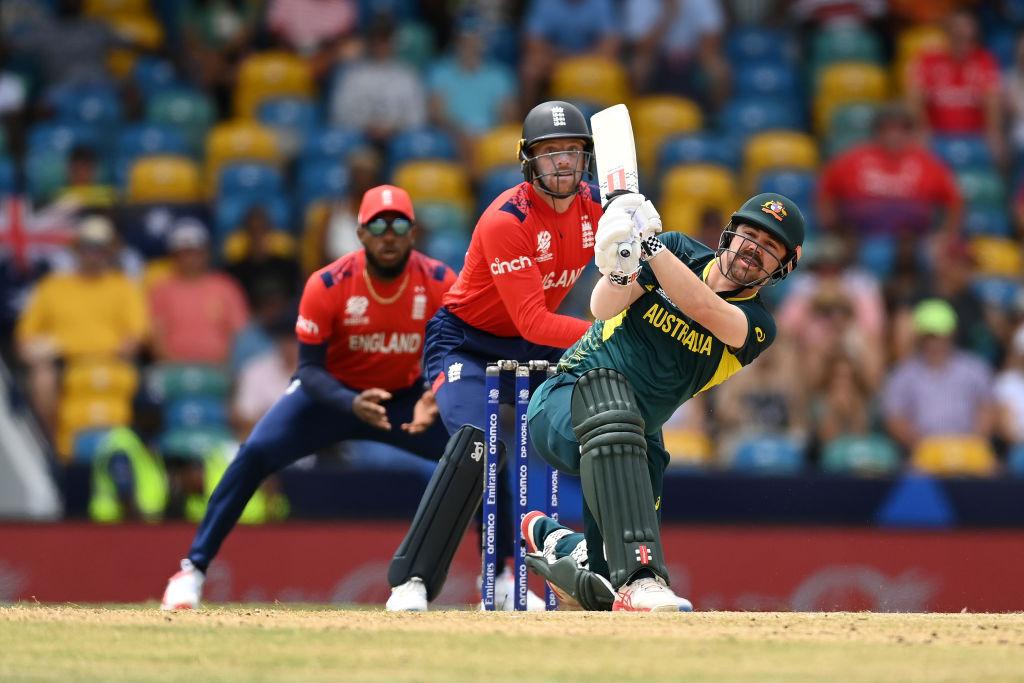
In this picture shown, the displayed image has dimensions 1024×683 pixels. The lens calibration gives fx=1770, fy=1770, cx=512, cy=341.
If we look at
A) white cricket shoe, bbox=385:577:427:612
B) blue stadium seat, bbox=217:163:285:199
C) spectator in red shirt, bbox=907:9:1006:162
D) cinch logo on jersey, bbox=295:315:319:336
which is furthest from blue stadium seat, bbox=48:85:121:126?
white cricket shoe, bbox=385:577:427:612

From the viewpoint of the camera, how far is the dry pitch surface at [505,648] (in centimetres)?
561

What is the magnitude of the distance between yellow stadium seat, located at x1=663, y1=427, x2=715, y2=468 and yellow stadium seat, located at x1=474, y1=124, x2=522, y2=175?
3244 mm

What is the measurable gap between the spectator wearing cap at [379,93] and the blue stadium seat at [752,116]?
277 cm

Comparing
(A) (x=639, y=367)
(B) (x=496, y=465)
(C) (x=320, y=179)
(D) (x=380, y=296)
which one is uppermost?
(C) (x=320, y=179)

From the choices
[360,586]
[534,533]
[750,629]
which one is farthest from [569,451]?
[360,586]

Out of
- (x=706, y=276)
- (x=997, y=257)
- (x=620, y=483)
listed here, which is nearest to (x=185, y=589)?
(x=620, y=483)

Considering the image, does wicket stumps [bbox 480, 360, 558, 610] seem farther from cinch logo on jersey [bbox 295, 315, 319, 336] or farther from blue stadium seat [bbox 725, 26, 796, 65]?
blue stadium seat [bbox 725, 26, 796, 65]

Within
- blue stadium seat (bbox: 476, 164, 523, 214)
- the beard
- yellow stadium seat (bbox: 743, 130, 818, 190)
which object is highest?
yellow stadium seat (bbox: 743, 130, 818, 190)

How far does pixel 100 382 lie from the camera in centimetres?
1303

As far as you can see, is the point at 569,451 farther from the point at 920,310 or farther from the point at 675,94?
the point at 675,94

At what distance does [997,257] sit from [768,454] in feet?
11.0

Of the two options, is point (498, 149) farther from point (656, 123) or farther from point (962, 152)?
point (962, 152)

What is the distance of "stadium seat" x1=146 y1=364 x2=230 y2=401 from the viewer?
13203mm

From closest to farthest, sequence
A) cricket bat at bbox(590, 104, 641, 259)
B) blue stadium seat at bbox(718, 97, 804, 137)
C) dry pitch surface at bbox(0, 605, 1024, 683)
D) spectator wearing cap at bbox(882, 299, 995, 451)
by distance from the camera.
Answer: dry pitch surface at bbox(0, 605, 1024, 683)
cricket bat at bbox(590, 104, 641, 259)
spectator wearing cap at bbox(882, 299, 995, 451)
blue stadium seat at bbox(718, 97, 804, 137)
